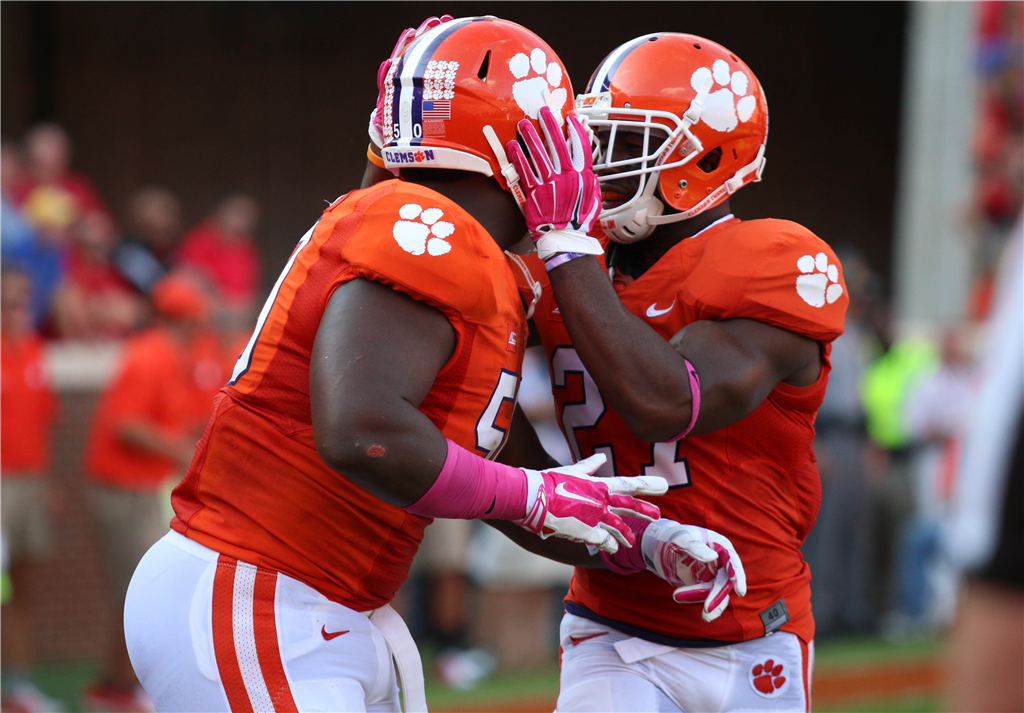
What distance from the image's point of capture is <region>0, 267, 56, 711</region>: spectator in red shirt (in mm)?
6035

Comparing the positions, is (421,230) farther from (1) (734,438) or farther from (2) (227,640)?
(1) (734,438)

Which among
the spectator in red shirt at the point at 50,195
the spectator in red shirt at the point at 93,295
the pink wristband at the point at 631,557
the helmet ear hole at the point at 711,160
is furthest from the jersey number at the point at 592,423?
the spectator in red shirt at the point at 50,195

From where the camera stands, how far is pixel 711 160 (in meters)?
2.69

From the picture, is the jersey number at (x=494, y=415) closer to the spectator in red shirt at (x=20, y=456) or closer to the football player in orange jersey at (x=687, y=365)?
the football player in orange jersey at (x=687, y=365)

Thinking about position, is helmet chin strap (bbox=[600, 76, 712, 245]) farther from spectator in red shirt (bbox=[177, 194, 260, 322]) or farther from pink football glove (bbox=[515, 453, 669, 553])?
spectator in red shirt (bbox=[177, 194, 260, 322])

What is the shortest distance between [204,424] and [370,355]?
505 centimetres

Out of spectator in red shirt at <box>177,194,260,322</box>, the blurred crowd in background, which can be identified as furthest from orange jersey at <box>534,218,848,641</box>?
spectator in red shirt at <box>177,194,260,322</box>

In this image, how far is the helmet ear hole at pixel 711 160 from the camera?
8.77 ft

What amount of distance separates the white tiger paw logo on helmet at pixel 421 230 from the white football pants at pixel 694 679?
115 cm

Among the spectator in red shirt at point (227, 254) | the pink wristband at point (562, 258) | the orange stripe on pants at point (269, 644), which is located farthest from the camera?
the spectator in red shirt at point (227, 254)

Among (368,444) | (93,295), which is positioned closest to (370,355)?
(368,444)

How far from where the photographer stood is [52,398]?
681 centimetres

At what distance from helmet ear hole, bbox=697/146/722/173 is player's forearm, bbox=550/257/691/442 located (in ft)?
1.86

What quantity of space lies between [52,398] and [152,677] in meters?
5.25
